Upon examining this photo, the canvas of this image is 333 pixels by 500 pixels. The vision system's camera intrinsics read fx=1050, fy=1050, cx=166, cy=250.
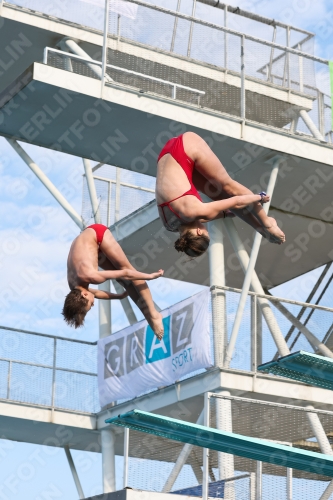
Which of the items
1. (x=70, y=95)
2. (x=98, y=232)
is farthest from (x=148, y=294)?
(x=70, y=95)

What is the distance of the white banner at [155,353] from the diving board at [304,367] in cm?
632

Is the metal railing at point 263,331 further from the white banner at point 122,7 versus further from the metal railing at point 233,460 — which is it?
the white banner at point 122,7

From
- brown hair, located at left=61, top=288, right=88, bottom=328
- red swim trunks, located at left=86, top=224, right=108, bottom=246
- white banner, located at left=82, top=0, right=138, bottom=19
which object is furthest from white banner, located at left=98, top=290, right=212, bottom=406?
brown hair, located at left=61, top=288, right=88, bottom=328

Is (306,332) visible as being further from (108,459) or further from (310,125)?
(108,459)

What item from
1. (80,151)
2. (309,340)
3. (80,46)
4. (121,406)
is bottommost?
(121,406)

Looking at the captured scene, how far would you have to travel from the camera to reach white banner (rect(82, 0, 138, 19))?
20.3 metres

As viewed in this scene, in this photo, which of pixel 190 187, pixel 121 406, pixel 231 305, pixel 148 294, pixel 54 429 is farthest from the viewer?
pixel 54 429

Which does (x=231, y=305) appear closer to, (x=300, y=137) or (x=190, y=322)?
(x=190, y=322)

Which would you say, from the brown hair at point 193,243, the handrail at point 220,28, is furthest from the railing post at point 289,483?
the handrail at point 220,28

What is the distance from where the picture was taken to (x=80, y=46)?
74.9 feet

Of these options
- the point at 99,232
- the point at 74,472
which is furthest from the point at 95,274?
the point at 74,472

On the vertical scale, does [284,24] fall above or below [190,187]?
above

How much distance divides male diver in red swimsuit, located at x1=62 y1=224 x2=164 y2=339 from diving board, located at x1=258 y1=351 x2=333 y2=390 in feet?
5.32

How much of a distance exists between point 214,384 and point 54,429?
240 inches
